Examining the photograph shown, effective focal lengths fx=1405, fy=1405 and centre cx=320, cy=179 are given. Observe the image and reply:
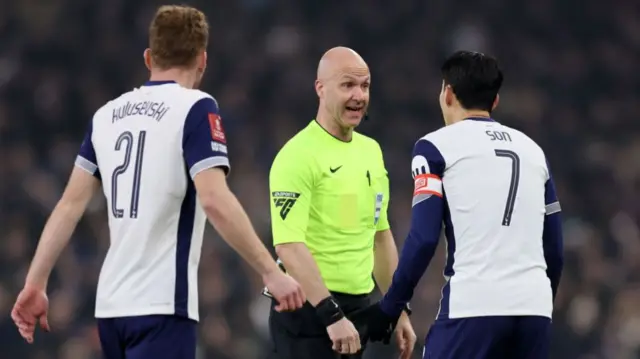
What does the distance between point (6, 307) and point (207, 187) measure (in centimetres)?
625

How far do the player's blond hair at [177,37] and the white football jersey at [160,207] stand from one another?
15 centimetres

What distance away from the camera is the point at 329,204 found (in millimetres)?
6055

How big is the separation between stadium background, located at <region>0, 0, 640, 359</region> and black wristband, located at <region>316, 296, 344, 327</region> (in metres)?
4.96

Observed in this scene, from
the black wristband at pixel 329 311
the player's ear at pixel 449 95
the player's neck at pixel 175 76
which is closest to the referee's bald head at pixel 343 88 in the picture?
the player's ear at pixel 449 95

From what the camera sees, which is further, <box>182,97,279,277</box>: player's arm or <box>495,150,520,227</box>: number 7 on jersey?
<box>495,150,520,227</box>: number 7 on jersey

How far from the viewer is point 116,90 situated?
13.1 m

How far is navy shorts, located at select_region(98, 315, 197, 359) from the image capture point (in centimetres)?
490

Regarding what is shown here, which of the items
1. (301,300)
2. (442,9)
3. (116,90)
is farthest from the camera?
(442,9)

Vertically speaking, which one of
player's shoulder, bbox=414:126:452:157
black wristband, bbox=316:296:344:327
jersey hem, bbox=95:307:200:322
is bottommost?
black wristband, bbox=316:296:344:327

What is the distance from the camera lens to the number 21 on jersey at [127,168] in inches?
195

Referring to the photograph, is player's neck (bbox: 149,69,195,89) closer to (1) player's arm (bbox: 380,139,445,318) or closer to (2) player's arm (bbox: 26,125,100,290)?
(2) player's arm (bbox: 26,125,100,290)

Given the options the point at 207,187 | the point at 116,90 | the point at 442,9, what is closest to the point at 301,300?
the point at 207,187

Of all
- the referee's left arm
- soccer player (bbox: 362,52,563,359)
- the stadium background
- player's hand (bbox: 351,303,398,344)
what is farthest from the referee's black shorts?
the stadium background

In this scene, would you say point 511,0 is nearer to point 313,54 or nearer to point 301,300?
point 313,54
